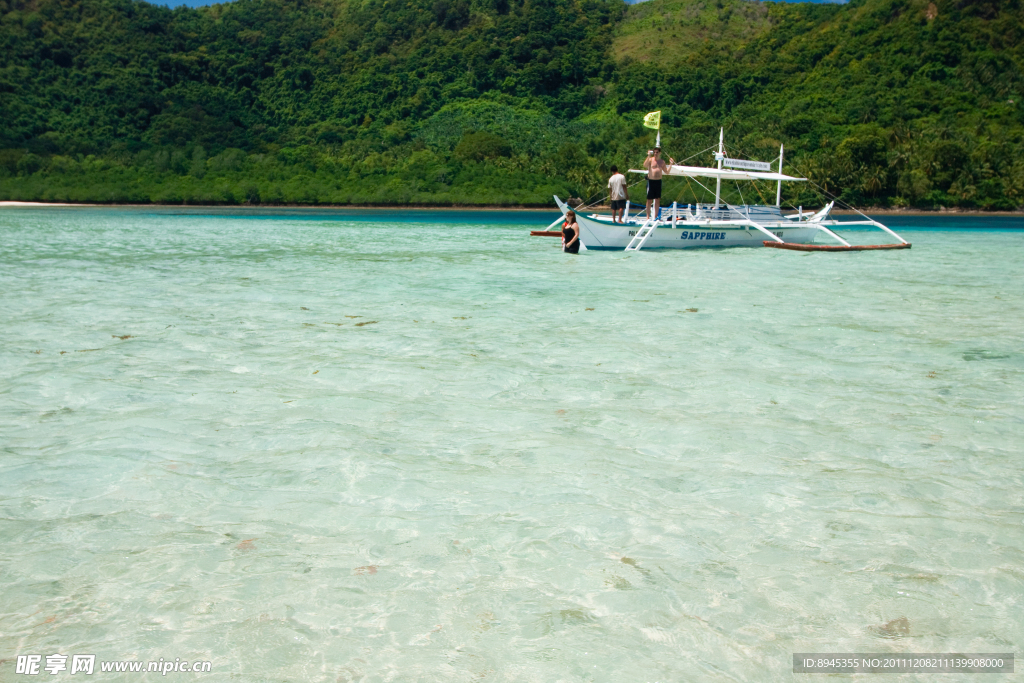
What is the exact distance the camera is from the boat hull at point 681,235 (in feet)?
59.2

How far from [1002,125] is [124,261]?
78727mm

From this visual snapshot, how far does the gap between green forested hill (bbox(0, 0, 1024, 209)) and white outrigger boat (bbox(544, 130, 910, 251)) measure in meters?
48.4

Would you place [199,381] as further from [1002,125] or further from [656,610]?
[1002,125]

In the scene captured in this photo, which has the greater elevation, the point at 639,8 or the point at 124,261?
the point at 639,8

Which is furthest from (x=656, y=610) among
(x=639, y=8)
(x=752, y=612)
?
(x=639, y=8)

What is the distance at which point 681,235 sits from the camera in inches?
744

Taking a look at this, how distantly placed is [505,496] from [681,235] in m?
16.4

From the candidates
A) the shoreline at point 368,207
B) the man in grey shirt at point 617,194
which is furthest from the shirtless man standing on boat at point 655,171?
the shoreline at point 368,207

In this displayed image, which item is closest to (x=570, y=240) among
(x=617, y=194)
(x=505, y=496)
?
(x=617, y=194)

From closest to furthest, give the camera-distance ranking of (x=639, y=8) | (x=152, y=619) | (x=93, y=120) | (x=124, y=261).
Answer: (x=152, y=619) < (x=124, y=261) < (x=93, y=120) < (x=639, y=8)

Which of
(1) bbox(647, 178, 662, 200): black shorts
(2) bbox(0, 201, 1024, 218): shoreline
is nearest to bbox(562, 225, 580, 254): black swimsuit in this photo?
(1) bbox(647, 178, 662, 200): black shorts

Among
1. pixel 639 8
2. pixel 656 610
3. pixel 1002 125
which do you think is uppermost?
pixel 639 8

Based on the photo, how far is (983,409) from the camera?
4789mm

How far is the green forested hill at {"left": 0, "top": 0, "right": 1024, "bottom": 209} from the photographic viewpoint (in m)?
73.0
